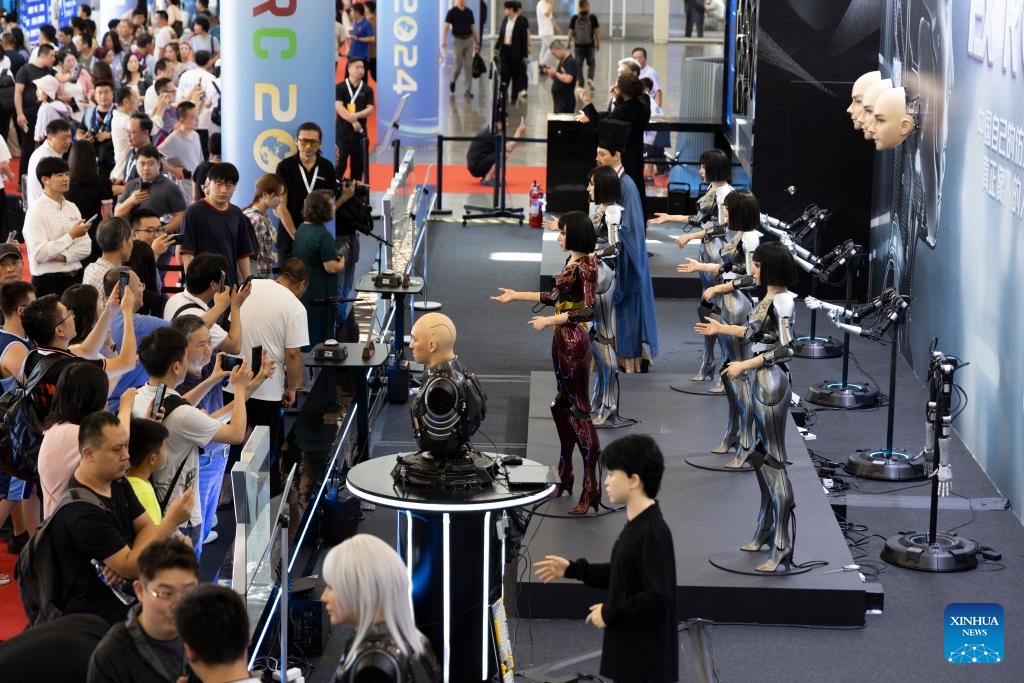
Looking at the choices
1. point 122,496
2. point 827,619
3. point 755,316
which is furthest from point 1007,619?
point 122,496

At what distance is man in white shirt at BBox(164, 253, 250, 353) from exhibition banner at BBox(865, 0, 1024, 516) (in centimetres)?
425

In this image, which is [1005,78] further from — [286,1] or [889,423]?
[286,1]

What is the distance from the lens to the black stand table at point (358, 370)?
8428 mm

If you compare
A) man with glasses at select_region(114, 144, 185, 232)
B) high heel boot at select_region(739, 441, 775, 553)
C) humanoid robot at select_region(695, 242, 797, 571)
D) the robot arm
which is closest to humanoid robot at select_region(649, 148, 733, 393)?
humanoid robot at select_region(695, 242, 797, 571)

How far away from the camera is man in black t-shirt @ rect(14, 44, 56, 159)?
16.3 m

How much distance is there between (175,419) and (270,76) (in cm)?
560

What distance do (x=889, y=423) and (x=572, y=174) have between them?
7.04m

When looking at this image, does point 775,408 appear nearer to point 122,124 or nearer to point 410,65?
point 122,124

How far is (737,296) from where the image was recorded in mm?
8719

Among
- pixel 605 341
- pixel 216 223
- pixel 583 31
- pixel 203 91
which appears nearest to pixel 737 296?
pixel 605 341

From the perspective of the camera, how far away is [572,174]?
1544cm

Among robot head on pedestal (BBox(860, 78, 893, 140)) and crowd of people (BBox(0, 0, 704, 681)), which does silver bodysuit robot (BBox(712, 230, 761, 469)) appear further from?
robot head on pedestal (BBox(860, 78, 893, 140))

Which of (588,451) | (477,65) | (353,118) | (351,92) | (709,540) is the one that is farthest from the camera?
(477,65)

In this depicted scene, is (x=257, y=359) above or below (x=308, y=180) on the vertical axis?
below
